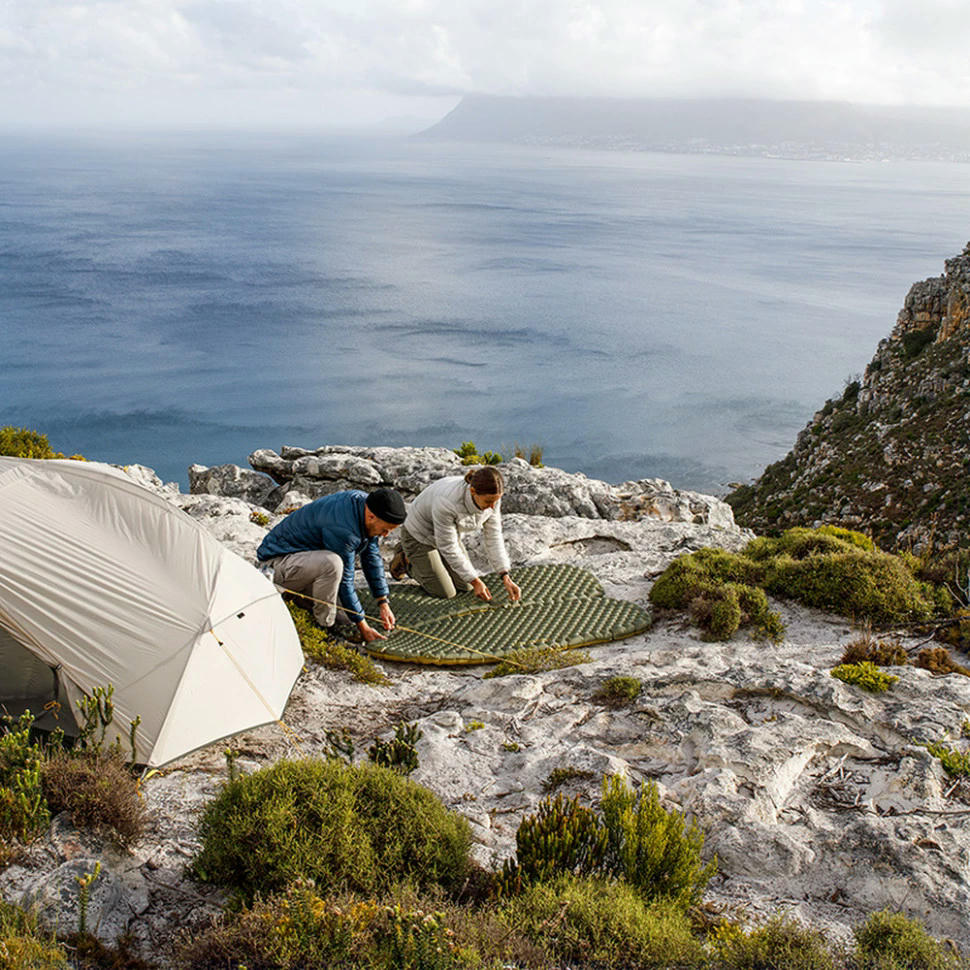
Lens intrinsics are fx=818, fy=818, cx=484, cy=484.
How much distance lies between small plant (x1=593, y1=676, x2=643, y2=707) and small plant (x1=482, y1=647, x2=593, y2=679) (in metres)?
0.81

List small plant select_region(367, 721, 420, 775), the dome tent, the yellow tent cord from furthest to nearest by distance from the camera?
1. the yellow tent cord
2. the dome tent
3. small plant select_region(367, 721, 420, 775)

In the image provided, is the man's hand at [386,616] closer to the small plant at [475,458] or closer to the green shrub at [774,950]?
the green shrub at [774,950]

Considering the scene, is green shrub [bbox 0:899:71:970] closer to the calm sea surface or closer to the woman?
the woman

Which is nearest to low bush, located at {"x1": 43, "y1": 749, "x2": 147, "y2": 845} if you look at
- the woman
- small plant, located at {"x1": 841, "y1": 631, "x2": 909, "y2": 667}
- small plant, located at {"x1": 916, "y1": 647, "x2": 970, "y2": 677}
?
the woman

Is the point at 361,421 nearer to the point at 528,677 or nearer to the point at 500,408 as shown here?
the point at 500,408

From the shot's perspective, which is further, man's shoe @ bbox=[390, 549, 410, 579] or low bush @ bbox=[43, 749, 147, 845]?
man's shoe @ bbox=[390, 549, 410, 579]

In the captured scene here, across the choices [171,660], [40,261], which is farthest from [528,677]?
[40,261]

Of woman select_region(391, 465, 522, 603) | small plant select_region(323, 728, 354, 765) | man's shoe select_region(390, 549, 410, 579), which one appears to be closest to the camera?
small plant select_region(323, 728, 354, 765)

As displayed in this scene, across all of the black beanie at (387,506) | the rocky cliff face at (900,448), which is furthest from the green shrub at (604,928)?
the rocky cliff face at (900,448)

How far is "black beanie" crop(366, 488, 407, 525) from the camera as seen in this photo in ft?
23.4

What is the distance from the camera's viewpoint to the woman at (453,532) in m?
8.05

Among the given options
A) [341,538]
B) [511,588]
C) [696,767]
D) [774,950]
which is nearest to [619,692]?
[696,767]

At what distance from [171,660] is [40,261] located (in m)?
148

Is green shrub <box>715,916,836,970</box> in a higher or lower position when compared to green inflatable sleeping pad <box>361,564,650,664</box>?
higher
